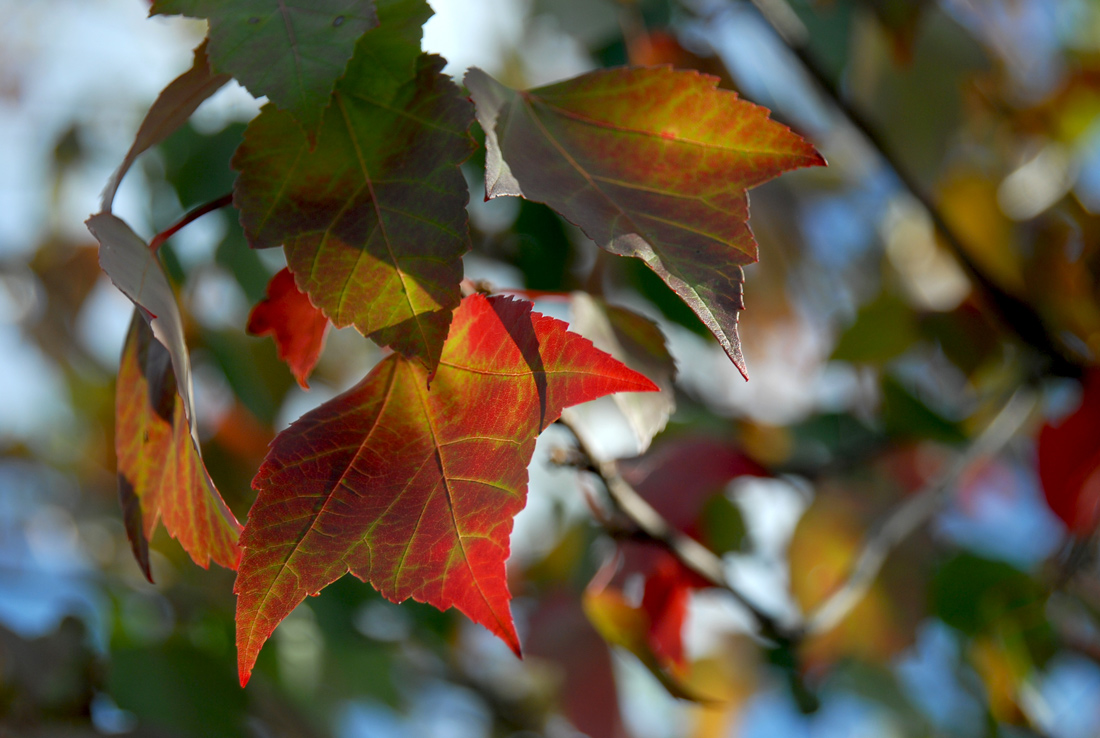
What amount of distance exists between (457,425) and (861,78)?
82cm

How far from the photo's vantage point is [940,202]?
98 cm

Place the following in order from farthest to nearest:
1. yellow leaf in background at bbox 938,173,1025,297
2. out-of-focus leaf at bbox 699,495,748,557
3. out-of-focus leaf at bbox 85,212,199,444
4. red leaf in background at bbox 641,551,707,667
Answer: yellow leaf in background at bbox 938,173,1025,297
out-of-focus leaf at bbox 699,495,748,557
red leaf in background at bbox 641,551,707,667
out-of-focus leaf at bbox 85,212,199,444

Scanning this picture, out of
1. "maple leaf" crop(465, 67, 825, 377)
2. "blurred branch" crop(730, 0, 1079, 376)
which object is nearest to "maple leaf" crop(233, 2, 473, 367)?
"maple leaf" crop(465, 67, 825, 377)

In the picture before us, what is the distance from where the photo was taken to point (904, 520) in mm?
697

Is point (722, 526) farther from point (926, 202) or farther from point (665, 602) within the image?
point (926, 202)

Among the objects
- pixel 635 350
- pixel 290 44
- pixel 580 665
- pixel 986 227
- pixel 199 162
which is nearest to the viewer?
pixel 290 44

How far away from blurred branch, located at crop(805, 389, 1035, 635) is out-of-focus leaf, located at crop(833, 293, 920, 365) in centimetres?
13

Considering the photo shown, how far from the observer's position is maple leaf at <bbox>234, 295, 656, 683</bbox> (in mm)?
279

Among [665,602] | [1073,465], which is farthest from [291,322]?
[1073,465]

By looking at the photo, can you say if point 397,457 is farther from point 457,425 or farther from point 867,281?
point 867,281

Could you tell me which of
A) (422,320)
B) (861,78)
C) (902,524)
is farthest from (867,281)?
(422,320)

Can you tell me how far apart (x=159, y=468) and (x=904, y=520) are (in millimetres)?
607

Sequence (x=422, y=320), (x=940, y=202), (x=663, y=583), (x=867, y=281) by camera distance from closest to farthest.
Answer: (x=422, y=320) → (x=663, y=583) → (x=940, y=202) → (x=867, y=281)

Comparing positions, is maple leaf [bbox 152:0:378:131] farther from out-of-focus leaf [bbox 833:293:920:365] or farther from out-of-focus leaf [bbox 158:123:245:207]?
out-of-focus leaf [bbox 833:293:920:365]
